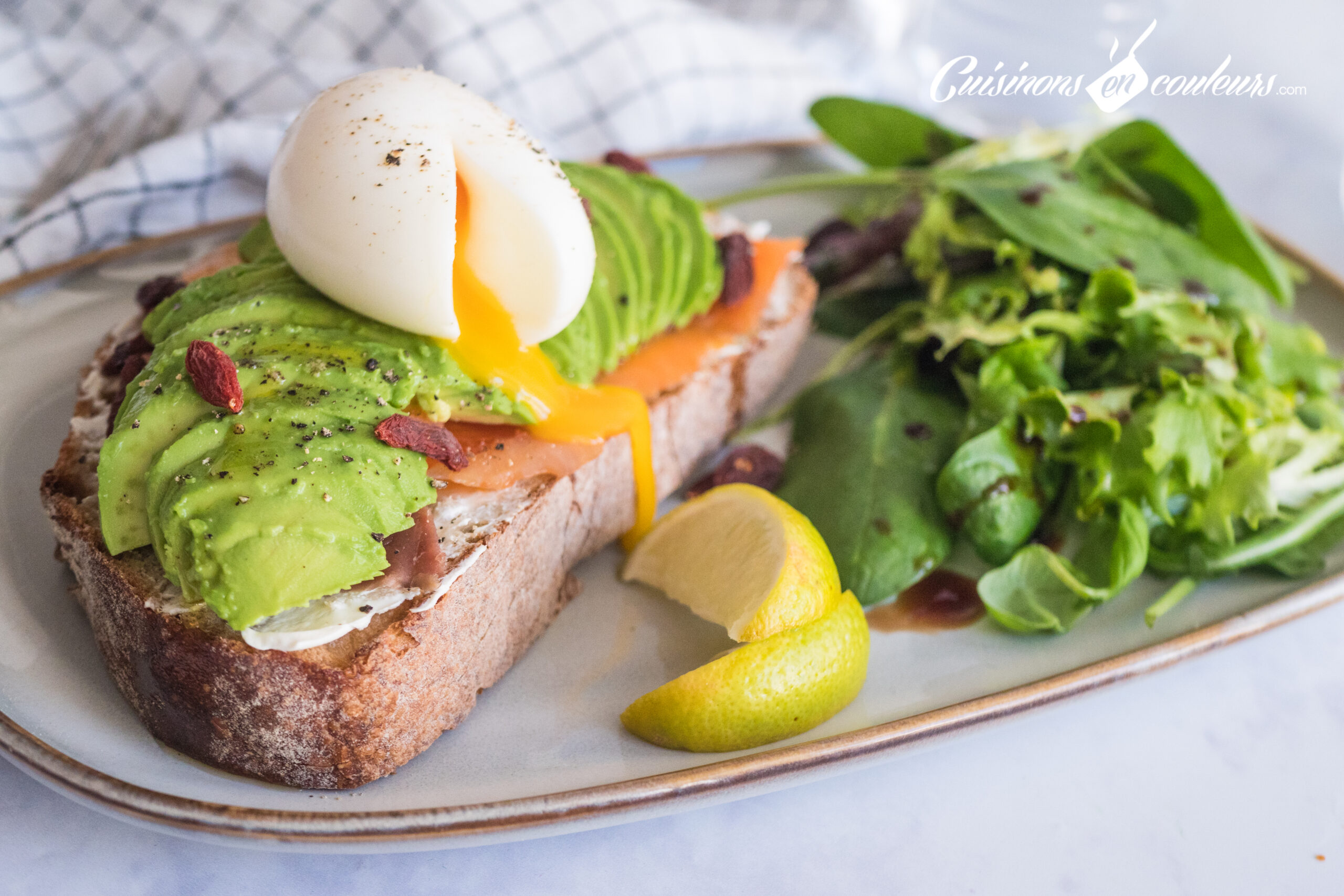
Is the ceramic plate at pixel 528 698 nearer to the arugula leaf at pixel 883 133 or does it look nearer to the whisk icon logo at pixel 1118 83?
the whisk icon logo at pixel 1118 83

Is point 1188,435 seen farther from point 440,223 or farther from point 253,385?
point 253,385

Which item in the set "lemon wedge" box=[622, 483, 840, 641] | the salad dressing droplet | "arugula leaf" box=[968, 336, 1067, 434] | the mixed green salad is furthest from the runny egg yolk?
"arugula leaf" box=[968, 336, 1067, 434]

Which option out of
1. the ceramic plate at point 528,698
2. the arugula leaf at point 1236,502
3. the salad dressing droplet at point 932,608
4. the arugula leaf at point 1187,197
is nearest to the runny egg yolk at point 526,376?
the ceramic plate at point 528,698

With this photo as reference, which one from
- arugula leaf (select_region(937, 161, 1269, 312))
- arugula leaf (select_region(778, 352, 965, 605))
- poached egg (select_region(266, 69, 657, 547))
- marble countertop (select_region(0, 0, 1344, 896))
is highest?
poached egg (select_region(266, 69, 657, 547))

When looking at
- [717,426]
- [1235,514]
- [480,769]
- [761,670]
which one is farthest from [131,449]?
[1235,514]

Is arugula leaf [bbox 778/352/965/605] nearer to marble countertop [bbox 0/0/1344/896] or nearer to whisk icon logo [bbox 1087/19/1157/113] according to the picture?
marble countertop [bbox 0/0/1344/896]

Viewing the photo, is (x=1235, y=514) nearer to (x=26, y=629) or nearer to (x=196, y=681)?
(x=196, y=681)

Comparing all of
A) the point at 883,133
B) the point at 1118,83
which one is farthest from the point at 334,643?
the point at 1118,83
